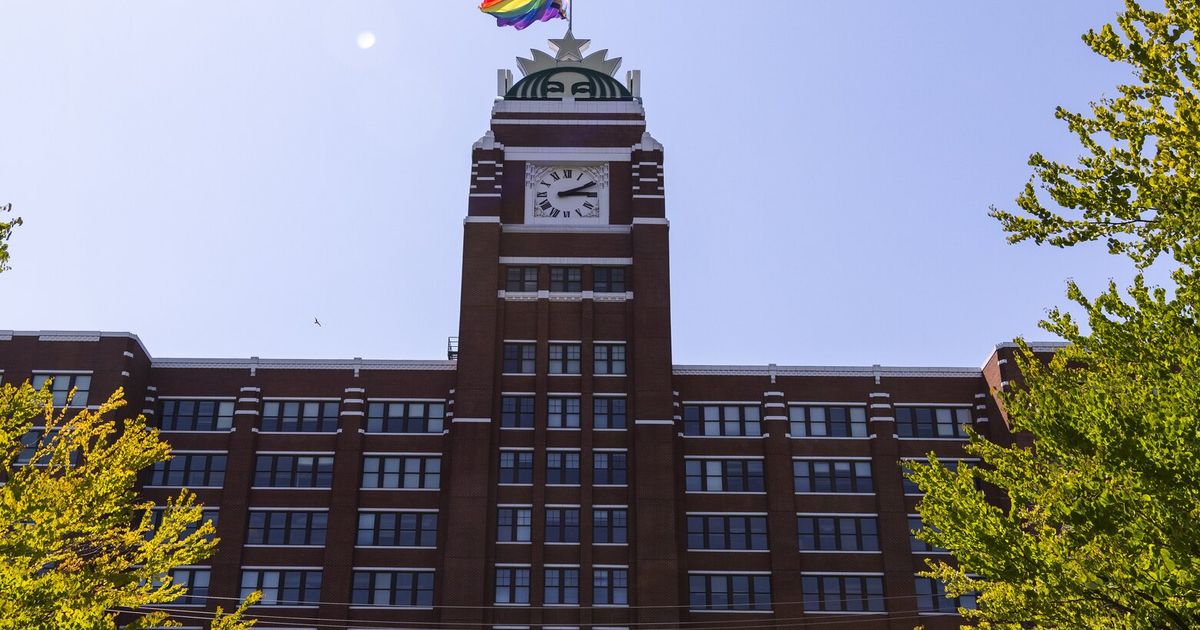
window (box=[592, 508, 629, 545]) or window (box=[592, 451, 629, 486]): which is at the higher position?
window (box=[592, 451, 629, 486])

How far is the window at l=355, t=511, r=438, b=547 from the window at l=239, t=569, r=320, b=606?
285cm

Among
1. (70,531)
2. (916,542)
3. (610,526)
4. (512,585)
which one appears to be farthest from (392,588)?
(70,531)

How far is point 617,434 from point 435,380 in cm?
1018

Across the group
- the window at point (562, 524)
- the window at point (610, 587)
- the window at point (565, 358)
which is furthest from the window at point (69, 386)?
the window at point (610, 587)

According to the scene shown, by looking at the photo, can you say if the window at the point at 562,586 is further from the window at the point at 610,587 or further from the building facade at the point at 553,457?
the window at the point at 610,587

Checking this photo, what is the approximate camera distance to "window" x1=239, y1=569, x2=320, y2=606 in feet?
170

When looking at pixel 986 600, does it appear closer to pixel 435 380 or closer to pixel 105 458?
pixel 105 458

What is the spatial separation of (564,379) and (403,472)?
9.41 meters

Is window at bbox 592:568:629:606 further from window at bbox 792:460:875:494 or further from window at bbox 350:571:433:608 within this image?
window at bbox 792:460:875:494

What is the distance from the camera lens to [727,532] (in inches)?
2101

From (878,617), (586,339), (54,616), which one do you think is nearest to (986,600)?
(54,616)

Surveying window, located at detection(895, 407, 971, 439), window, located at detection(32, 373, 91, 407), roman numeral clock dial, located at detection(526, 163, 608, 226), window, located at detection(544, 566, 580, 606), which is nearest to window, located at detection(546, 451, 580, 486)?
window, located at detection(544, 566, 580, 606)

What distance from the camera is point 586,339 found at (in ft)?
184

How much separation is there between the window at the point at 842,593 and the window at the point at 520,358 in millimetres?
17224
